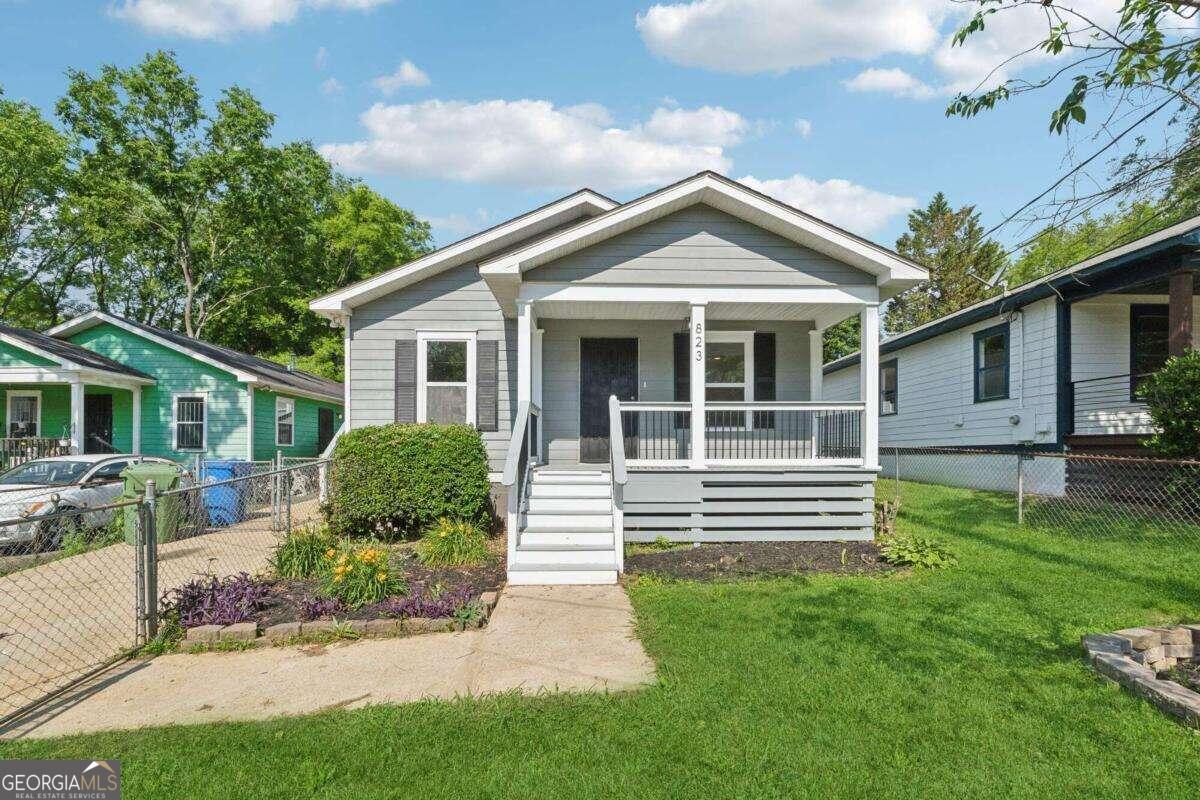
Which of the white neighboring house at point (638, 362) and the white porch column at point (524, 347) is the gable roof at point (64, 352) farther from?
the white porch column at point (524, 347)

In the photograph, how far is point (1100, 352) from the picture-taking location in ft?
34.6

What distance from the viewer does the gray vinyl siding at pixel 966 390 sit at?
10953mm

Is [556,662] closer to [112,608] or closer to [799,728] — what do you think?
[799,728]

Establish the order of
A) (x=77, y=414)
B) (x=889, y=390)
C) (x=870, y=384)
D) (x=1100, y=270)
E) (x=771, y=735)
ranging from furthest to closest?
(x=889, y=390) < (x=77, y=414) < (x=1100, y=270) < (x=870, y=384) < (x=771, y=735)

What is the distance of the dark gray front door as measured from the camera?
10.2 meters

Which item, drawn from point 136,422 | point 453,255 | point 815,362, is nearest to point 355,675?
point 453,255

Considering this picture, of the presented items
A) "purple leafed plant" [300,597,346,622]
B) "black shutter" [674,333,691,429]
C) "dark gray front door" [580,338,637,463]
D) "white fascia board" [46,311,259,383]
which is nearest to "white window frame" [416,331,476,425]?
"dark gray front door" [580,338,637,463]

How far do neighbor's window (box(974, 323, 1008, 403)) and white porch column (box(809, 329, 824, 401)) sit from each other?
4.62m

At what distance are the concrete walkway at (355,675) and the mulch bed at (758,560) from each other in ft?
5.88

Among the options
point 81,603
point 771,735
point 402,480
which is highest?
point 402,480

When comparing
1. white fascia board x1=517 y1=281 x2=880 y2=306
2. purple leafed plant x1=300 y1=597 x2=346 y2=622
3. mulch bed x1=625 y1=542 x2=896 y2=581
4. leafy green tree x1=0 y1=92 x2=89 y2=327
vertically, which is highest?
leafy green tree x1=0 y1=92 x2=89 y2=327

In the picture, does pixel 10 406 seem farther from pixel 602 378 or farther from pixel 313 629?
pixel 313 629

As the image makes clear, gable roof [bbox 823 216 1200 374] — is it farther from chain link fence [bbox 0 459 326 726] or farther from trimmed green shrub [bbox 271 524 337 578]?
chain link fence [bbox 0 459 326 726]

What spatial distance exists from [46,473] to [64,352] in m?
5.93
